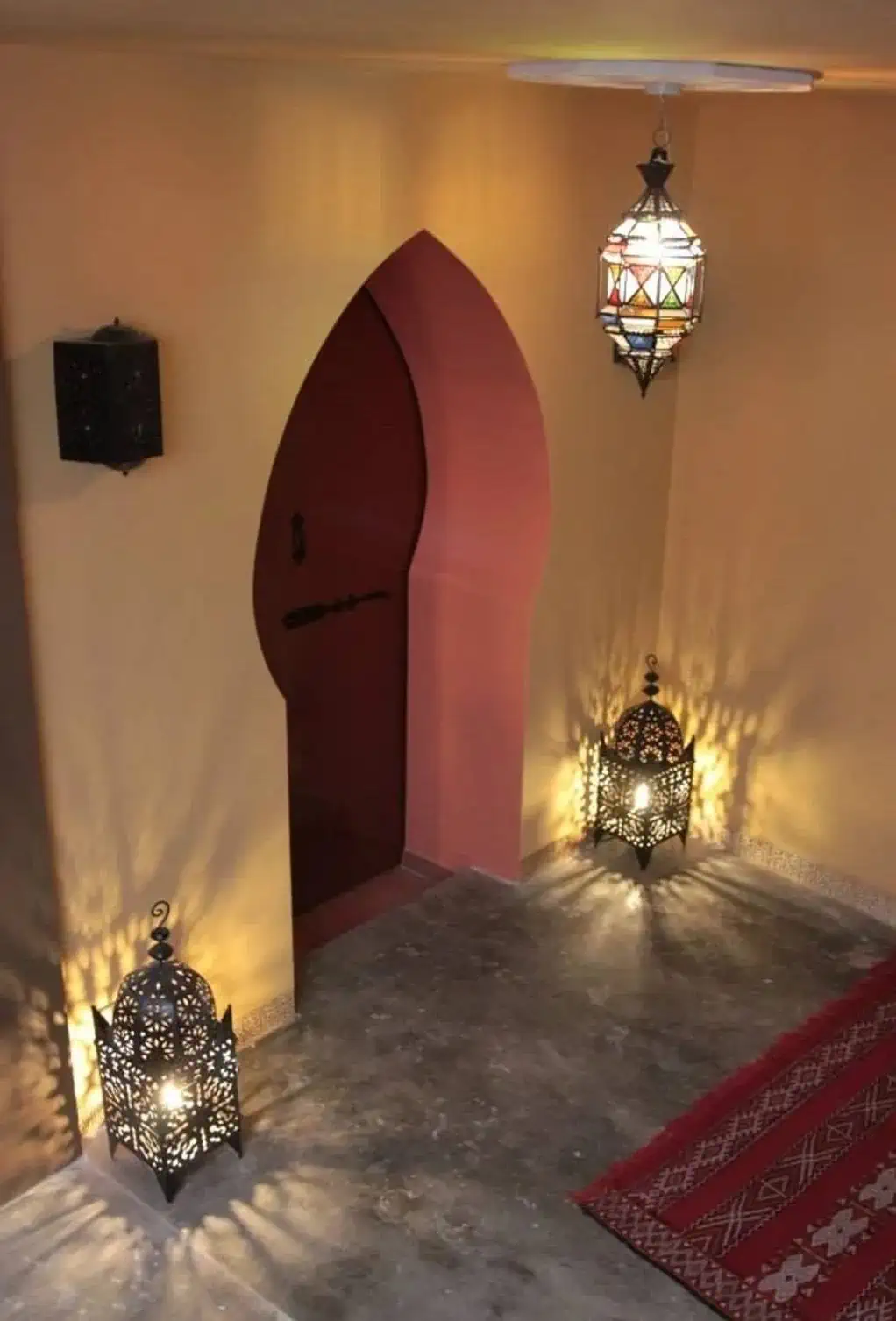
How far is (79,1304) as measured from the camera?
8.94 feet

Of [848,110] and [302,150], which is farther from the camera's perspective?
[848,110]

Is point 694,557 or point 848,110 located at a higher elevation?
point 848,110

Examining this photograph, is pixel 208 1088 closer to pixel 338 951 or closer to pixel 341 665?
pixel 338 951

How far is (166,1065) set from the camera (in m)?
2.91

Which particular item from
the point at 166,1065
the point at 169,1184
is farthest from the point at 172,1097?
the point at 169,1184

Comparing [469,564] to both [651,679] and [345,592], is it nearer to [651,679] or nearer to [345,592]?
[345,592]

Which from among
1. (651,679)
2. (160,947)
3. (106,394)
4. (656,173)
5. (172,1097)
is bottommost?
(172,1097)

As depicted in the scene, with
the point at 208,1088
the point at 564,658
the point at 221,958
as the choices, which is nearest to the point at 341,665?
the point at 564,658

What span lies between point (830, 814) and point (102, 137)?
282 centimetres

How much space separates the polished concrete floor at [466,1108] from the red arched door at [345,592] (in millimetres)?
334

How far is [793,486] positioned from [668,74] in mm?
1869

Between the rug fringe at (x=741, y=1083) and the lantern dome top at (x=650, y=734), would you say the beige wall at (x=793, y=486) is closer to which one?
the lantern dome top at (x=650, y=734)

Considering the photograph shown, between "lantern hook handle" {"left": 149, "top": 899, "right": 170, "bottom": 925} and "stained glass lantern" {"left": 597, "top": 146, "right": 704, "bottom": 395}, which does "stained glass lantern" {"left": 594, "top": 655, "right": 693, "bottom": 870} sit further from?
"lantern hook handle" {"left": 149, "top": 899, "right": 170, "bottom": 925}

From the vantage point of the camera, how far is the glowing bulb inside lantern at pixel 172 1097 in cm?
293
